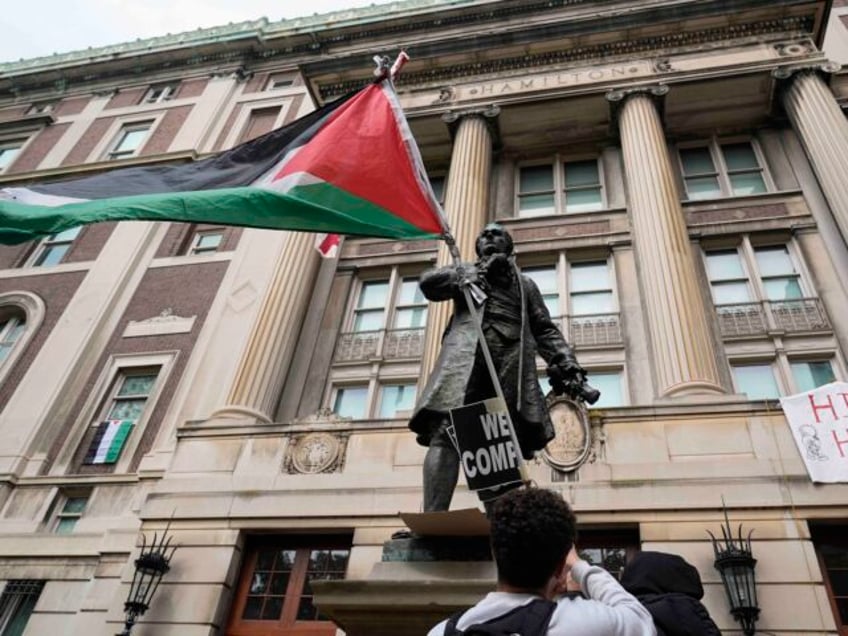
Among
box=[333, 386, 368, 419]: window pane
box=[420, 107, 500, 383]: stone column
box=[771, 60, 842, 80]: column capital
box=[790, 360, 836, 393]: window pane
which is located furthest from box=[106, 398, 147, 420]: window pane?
box=[771, 60, 842, 80]: column capital

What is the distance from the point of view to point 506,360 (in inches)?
174

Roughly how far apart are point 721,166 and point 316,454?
13.3 m

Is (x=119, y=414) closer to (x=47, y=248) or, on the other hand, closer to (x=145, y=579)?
(x=145, y=579)

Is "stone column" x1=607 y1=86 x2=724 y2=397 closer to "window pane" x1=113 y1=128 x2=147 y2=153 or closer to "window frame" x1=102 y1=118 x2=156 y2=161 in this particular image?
"window frame" x1=102 y1=118 x2=156 y2=161

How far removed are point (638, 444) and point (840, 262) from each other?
7.36m

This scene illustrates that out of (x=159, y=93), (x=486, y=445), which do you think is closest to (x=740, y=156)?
(x=486, y=445)

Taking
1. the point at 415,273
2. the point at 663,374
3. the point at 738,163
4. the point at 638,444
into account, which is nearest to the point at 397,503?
the point at 638,444

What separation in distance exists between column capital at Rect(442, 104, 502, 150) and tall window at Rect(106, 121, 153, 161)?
42.9ft

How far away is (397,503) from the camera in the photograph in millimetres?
10172

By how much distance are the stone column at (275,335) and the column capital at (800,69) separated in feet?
42.7

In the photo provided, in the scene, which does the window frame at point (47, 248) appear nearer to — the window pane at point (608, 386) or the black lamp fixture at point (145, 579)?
the black lamp fixture at point (145, 579)

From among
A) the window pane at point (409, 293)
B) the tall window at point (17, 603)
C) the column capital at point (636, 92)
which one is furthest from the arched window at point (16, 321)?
the column capital at point (636, 92)

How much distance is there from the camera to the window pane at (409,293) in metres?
16.2

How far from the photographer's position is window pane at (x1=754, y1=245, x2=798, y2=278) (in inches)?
558
